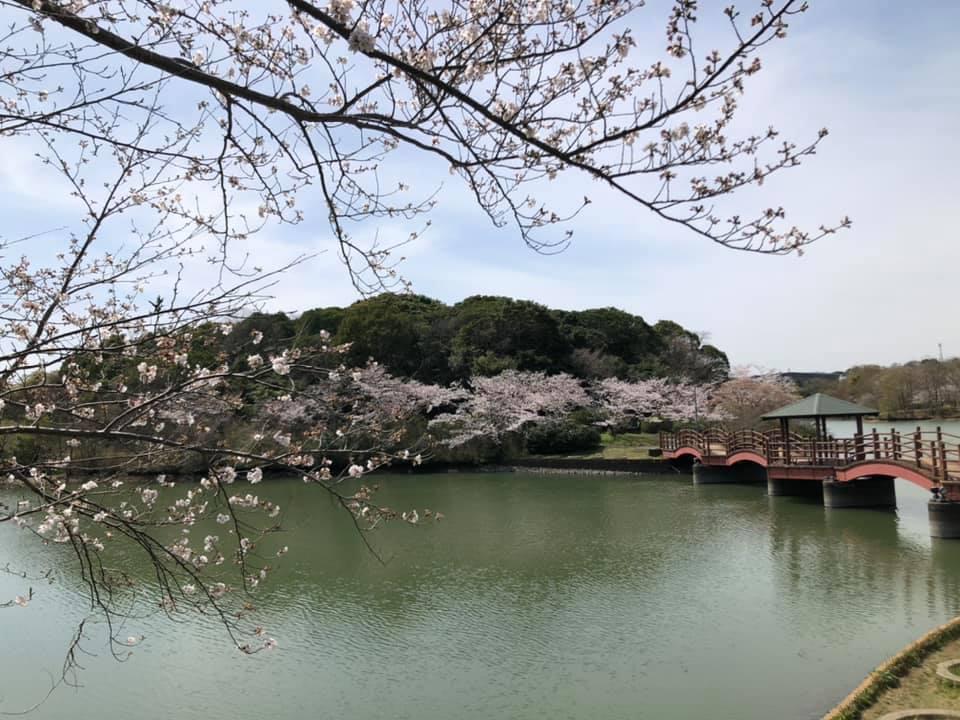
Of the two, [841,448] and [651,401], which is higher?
[651,401]

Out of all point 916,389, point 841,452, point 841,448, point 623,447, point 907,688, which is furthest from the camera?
point 916,389

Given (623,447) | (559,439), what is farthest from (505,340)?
(623,447)

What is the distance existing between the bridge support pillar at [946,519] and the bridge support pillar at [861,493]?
115 inches

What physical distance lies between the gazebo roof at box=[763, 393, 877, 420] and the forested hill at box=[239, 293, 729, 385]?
39.2 ft

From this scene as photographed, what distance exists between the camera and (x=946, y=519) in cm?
977

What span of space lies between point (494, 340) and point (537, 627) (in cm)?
2024

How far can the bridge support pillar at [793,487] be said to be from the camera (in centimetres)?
1467

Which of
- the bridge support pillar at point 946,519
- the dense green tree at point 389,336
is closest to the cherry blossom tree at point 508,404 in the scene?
the dense green tree at point 389,336

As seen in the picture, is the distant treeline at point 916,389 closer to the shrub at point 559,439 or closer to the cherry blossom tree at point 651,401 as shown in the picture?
the cherry blossom tree at point 651,401

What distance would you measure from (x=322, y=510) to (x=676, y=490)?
302 inches

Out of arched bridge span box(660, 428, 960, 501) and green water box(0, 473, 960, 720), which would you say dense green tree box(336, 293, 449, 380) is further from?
green water box(0, 473, 960, 720)

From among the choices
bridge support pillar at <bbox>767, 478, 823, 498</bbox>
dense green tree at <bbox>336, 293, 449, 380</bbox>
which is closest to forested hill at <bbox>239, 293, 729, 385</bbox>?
dense green tree at <bbox>336, 293, 449, 380</bbox>

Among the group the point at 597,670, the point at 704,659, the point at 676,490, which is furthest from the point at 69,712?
the point at 676,490

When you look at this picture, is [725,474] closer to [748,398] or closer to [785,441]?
[785,441]
